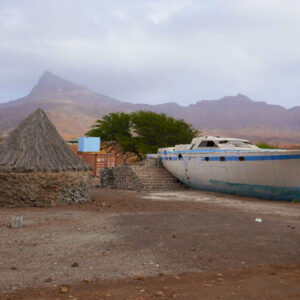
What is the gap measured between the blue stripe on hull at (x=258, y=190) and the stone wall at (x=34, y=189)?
9617 mm

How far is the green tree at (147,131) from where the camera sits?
37.2m

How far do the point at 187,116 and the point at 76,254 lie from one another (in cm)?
16940

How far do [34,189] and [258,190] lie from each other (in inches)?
452

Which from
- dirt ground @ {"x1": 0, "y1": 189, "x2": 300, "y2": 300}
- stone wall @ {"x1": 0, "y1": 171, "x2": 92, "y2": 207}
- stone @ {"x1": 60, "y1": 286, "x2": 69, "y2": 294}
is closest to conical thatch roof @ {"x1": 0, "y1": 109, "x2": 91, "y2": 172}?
stone wall @ {"x1": 0, "y1": 171, "x2": 92, "y2": 207}

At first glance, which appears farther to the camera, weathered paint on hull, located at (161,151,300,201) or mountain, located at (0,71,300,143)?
mountain, located at (0,71,300,143)

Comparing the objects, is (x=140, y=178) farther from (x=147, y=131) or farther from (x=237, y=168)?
(x=147, y=131)

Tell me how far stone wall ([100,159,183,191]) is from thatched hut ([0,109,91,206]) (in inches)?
287

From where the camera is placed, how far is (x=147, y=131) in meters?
37.4

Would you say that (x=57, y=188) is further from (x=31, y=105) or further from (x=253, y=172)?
(x=31, y=105)

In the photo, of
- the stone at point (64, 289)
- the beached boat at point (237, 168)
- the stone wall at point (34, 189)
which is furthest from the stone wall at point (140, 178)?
the stone at point (64, 289)

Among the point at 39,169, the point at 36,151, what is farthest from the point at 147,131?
the point at 39,169

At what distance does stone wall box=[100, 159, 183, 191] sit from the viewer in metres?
22.9

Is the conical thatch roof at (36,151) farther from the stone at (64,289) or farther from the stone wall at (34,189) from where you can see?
the stone at (64,289)

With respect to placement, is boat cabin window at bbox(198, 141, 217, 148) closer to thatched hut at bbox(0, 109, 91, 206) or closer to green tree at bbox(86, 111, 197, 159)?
thatched hut at bbox(0, 109, 91, 206)
